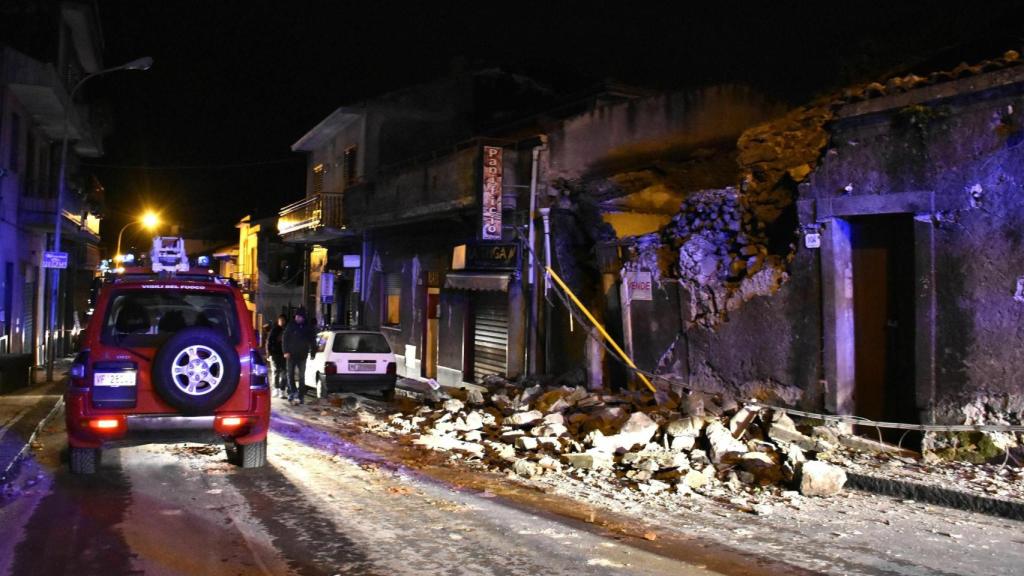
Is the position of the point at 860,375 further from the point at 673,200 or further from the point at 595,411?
the point at 673,200

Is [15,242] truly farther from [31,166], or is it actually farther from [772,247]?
[772,247]

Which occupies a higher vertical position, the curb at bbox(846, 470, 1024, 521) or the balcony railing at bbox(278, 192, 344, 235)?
the balcony railing at bbox(278, 192, 344, 235)

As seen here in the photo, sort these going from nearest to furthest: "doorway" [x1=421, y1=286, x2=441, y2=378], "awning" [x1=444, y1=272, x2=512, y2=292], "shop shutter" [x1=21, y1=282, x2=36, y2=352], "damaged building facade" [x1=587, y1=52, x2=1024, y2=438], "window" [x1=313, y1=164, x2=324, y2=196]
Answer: "damaged building facade" [x1=587, y1=52, x2=1024, y2=438] < "awning" [x1=444, y1=272, x2=512, y2=292] < "doorway" [x1=421, y1=286, x2=441, y2=378] < "shop shutter" [x1=21, y1=282, x2=36, y2=352] < "window" [x1=313, y1=164, x2=324, y2=196]

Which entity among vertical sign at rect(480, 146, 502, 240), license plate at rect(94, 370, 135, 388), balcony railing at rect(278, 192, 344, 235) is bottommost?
license plate at rect(94, 370, 135, 388)

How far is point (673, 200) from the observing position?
621 inches

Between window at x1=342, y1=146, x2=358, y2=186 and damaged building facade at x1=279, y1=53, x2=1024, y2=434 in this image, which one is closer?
damaged building facade at x1=279, y1=53, x2=1024, y2=434

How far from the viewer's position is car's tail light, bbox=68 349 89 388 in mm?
7539

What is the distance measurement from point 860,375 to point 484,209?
28.1 ft

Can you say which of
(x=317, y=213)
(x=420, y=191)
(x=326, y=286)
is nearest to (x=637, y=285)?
(x=420, y=191)

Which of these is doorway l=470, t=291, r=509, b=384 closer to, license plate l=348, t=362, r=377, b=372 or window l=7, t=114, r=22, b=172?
license plate l=348, t=362, r=377, b=372

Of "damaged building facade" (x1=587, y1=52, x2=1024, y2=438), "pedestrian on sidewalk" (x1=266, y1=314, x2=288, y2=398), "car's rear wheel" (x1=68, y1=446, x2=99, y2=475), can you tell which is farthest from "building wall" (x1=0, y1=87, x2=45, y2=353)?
"damaged building facade" (x1=587, y1=52, x2=1024, y2=438)

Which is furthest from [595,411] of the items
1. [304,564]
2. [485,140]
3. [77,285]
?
[77,285]

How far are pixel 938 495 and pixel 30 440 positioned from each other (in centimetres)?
1046

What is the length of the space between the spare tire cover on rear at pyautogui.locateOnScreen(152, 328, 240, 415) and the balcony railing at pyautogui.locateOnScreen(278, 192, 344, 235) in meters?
18.9
